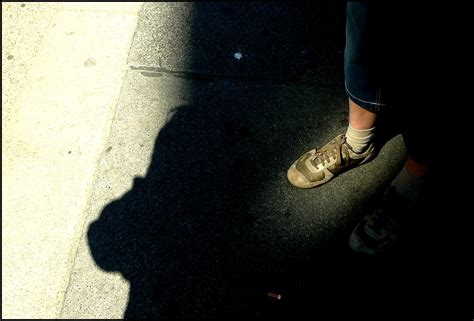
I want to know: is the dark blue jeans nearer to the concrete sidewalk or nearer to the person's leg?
the person's leg

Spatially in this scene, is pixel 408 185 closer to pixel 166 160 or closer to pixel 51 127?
pixel 166 160

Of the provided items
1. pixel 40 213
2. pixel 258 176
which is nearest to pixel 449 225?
pixel 258 176

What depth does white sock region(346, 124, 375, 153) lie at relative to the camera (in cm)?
164

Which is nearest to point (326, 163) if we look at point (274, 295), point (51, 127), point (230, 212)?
point (230, 212)

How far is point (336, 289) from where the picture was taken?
1.61 meters

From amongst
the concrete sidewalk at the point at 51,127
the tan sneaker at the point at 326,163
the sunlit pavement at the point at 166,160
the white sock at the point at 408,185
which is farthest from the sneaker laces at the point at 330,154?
the concrete sidewalk at the point at 51,127

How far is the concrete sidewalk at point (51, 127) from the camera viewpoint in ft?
5.58

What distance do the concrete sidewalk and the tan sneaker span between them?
3.40 feet

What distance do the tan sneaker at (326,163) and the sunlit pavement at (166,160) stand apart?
0.19 ft

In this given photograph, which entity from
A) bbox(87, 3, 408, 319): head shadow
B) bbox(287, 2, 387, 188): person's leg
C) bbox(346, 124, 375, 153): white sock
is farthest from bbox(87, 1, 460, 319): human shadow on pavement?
bbox(346, 124, 375, 153): white sock

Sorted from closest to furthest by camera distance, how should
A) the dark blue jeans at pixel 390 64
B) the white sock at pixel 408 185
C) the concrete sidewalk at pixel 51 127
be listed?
the dark blue jeans at pixel 390 64 → the white sock at pixel 408 185 → the concrete sidewalk at pixel 51 127

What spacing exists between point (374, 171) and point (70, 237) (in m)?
1.50

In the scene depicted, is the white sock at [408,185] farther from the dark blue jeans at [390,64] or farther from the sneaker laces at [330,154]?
the sneaker laces at [330,154]

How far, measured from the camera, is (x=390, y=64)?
50.8 inches
